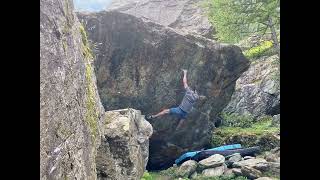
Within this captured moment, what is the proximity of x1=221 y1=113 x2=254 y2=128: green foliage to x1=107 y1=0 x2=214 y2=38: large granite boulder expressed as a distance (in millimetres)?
5859

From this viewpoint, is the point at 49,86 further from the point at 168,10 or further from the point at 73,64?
the point at 168,10

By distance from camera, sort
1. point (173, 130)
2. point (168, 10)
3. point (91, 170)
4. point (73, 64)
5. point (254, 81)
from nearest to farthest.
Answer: point (73, 64) < point (91, 170) < point (173, 130) < point (254, 81) < point (168, 10)

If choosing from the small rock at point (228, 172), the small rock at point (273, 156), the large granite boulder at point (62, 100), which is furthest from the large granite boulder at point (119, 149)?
the small rock at point (273, 156)

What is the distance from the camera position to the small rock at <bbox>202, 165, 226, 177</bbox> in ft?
43.4

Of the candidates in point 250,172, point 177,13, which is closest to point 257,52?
point 250,172

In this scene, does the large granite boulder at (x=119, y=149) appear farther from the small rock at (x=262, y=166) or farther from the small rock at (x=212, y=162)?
the small rock at (x=262, y=166)

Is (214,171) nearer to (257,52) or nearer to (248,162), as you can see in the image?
(248,162)

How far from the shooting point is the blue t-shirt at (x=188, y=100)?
565 inches

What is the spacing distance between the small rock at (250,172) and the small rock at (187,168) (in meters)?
1.88

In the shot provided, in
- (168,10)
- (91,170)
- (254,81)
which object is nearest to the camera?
(91,170)
